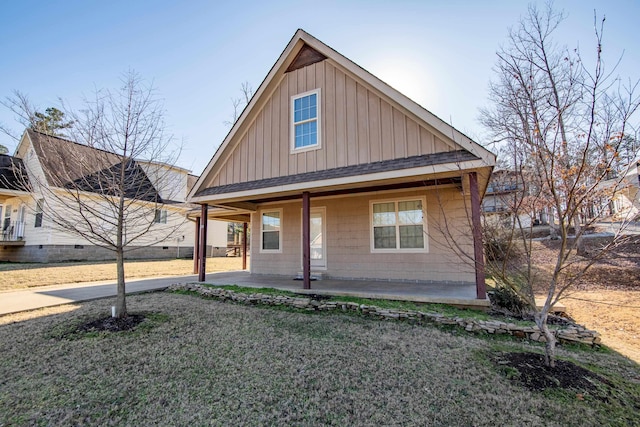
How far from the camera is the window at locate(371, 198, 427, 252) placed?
8.17 metres

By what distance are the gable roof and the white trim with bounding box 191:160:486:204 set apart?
387mm

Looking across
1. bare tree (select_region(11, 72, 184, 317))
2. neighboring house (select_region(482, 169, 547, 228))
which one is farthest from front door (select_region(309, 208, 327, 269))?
bare tree (select_region(11, 72, 184, 317))

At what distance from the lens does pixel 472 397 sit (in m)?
2.87

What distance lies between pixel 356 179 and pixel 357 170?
0.27 meters

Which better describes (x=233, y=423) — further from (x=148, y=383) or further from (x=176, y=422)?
(x=148, y=383)

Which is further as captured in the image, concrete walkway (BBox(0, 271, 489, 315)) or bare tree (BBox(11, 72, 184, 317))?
concrete walkway (BBox(0, 271, 489, 315))

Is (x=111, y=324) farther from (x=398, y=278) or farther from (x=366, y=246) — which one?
(x=398, y=278)

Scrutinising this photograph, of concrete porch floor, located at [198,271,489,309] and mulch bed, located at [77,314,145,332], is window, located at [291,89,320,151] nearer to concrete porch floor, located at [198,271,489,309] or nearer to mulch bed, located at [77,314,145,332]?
concrete porch floor, located at [198,271,489,309]

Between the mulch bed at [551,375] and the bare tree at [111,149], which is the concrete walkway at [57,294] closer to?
the bare tree at [111,149]

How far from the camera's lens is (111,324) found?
5.12 meters

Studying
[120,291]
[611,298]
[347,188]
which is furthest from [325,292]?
[611,298]

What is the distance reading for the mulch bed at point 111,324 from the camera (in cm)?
493

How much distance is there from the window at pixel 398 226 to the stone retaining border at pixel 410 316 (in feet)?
9.81

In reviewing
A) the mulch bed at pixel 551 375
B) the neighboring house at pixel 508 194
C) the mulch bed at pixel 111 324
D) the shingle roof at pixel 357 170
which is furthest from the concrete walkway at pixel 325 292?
the shingle roof at pixel 357 170
